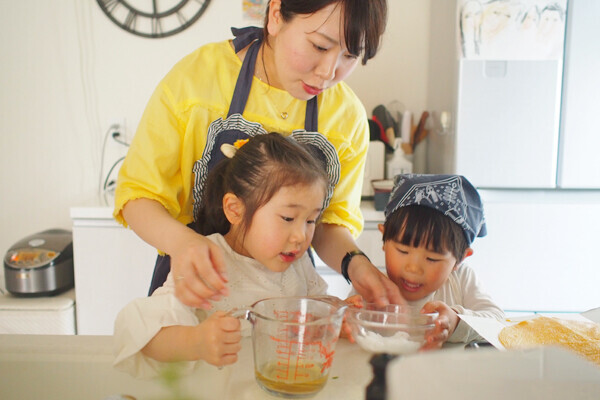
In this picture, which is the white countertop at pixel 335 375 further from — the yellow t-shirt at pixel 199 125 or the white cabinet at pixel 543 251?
the white cabinet at pixel 543 251

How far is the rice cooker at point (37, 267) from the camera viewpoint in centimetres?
192

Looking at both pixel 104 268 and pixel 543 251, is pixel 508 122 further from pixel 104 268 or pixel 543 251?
pixel 104 268

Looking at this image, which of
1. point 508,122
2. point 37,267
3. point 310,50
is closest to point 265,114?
point 310,50

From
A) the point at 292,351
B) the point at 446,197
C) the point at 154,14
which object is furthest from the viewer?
the point at 154,14

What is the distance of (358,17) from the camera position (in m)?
0.82

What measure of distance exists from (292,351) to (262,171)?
428 mm

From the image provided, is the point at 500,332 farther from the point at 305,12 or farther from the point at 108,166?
the point at 108,166

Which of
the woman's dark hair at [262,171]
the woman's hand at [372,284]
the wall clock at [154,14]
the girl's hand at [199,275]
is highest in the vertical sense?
the wall clock at [154,14]

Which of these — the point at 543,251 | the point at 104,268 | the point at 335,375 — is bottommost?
the point at 104,268

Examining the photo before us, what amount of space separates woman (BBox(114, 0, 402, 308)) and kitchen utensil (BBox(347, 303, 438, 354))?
0.20 meters

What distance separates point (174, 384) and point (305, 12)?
25.4 inches

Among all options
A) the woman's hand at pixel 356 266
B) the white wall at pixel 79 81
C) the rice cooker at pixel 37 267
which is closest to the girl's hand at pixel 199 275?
the woman's hand at pixel 356 266

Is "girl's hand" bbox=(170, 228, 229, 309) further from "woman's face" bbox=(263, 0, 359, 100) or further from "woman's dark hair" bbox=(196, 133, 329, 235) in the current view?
"woman's face" bbox=(263, 0, 359, 100)

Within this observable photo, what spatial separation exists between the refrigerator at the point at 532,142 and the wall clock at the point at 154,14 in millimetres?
1254
